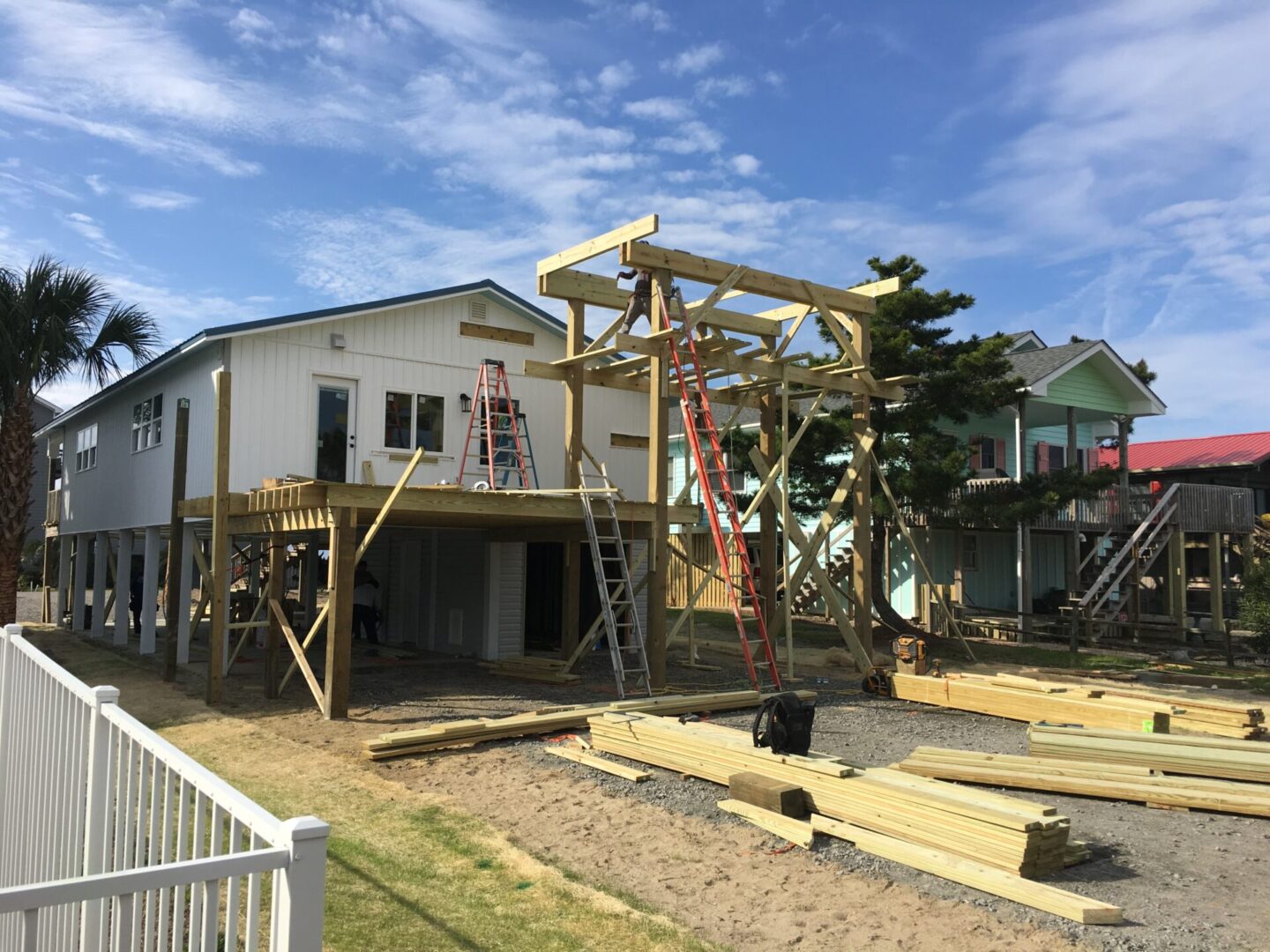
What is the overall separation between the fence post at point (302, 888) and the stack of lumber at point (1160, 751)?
8.67m

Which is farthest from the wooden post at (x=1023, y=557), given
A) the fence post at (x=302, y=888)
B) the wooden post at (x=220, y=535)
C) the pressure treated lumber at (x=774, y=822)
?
the fence post at (x=302, y=888)

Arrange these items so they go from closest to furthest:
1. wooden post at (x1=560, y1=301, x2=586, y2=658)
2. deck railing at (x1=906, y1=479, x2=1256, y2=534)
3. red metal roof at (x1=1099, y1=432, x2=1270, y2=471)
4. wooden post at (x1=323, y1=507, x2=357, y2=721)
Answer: wooden post at (x1=323, y1=507, x2=357, y2=721) → wooden post at (x1=560, y1=301, x2=586, y2=658) → deck railing at (x1=906, y1=479, x2=1256, y2=534) → red metal roof at (x1=1099, y1=432, x2=1270, y2=471)

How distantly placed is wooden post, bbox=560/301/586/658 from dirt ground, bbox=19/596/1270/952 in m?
3.99

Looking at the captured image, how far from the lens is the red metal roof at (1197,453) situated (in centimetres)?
3497

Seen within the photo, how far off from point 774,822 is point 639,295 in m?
9.08

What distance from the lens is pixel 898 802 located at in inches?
275

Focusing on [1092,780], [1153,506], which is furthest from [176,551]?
[1153,506]

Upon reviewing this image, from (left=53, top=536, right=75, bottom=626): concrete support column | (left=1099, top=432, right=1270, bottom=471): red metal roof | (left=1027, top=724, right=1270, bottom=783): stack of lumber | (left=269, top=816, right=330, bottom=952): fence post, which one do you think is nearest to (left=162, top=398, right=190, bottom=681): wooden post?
(left=1027, top=724, right=1270, bottom=783): stack of lumber

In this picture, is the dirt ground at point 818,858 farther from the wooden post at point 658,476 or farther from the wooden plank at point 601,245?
the wooden plank at point 601,245

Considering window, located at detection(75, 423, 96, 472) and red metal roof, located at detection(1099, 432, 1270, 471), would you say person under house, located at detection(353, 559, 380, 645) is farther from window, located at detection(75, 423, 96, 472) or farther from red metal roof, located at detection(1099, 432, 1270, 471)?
red metal roof, located at detection(1099, 432, 1270, 471)

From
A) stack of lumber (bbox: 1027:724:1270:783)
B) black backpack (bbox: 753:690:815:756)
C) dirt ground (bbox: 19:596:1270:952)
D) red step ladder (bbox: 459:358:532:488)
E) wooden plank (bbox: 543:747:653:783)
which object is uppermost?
red step ladder (bbox: 459:358:532:488)

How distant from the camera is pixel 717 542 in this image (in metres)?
13.2

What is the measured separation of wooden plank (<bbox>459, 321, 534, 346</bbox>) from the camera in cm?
1855

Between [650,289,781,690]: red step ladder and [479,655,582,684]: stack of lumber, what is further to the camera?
[479,655,582,684]: stack of lumber
